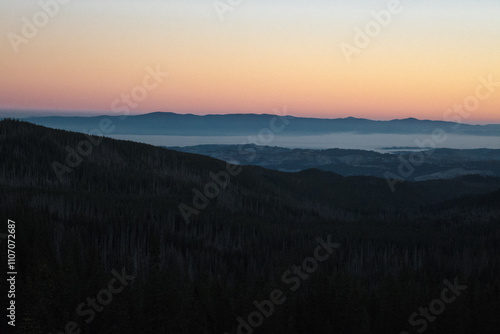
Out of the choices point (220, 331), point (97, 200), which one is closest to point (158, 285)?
point (220, 331)

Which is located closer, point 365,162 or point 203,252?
Result: point 203,252

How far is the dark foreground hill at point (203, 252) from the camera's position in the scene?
6.62 m

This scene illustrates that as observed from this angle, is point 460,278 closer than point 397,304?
No

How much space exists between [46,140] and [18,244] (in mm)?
16262

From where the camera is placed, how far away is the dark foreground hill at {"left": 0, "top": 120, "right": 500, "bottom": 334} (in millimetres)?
6617

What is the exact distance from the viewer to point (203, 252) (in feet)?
39.0

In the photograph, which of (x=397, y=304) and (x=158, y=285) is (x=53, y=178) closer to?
(x=158, y=285)

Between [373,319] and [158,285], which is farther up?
[158,285]

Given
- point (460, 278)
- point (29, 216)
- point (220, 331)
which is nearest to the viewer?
point (220, 331)

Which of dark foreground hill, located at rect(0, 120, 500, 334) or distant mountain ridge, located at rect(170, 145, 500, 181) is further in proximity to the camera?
distant mountain ridge, located at rect(170, 145, 500, 181)

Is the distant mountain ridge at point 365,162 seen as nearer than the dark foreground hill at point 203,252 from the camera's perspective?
No

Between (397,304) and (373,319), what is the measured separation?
1.65 feet

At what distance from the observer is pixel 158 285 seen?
21.8 ft

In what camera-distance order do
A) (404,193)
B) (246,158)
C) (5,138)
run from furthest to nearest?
(246,158) < (404,193) < (5,138)
